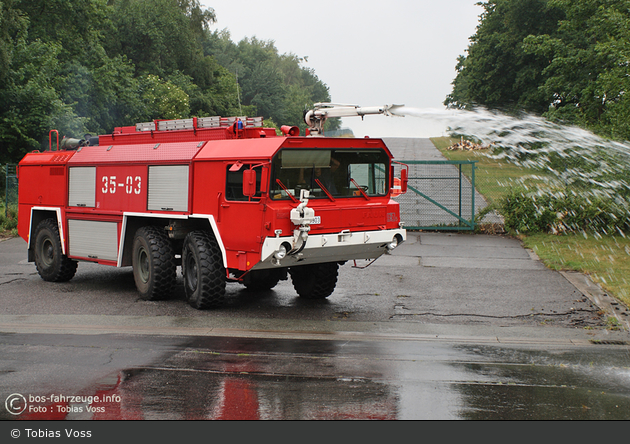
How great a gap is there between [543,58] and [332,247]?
4284 centimetres

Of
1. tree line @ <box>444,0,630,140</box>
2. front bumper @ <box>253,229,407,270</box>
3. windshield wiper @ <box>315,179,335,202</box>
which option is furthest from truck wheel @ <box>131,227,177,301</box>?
tree line @ <box>444,0,630,140</box>

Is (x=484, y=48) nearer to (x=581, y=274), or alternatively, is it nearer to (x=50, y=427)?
(x=581, y=274)

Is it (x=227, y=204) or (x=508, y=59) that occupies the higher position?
(x=508, y=59)

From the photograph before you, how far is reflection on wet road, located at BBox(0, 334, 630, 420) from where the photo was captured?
5879 mm

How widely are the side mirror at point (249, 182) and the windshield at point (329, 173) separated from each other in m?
0.33

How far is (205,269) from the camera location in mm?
10141

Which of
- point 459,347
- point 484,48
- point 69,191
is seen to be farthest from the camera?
point 484,48

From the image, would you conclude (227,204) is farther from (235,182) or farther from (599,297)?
(599,297)

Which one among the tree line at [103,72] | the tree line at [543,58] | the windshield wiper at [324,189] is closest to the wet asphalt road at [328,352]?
the windshield wiper at [324,189]

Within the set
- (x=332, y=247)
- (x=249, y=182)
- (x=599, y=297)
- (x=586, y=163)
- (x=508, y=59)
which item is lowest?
(x=599, y=297)

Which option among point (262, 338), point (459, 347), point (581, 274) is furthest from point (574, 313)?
point (262, 338)

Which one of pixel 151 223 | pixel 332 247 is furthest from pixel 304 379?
pixel 151 223

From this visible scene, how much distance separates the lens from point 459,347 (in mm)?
8367

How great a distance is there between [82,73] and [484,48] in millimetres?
30912
